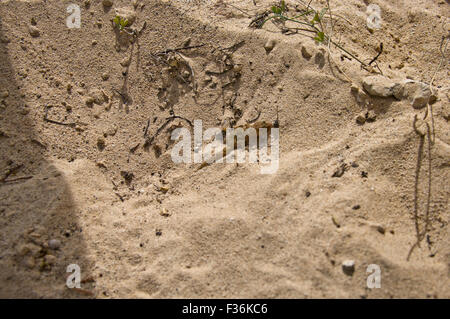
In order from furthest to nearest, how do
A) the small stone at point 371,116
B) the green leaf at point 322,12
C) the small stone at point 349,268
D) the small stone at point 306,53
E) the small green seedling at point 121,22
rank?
1. the small green seedling at point 121,22
2. the green leaf at point 322,12
3. the small stone at point 306,53
4. the small stone at point 371,116
5. the small stone at point 349,268

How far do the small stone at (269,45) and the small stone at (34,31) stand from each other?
6.18ft

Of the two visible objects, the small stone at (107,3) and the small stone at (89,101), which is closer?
the small stone at (89,101)

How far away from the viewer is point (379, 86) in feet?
8.21

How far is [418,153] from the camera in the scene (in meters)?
2.29

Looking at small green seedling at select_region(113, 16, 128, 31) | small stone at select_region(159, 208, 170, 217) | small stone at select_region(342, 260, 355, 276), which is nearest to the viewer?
small stone at select_region(342, 260, 355, 276)

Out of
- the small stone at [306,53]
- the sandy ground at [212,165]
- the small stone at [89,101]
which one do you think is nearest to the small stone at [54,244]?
the sandy ground at [212,165]

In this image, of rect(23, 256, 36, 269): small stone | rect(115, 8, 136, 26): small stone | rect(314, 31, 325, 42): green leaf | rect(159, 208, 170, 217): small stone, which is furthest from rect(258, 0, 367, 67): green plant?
rect(23, 256, 36, 269): small stone

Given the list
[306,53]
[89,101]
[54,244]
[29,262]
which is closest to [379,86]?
[306,53]

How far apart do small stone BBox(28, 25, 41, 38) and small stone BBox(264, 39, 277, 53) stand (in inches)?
74.1

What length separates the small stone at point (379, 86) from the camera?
248 centimetres

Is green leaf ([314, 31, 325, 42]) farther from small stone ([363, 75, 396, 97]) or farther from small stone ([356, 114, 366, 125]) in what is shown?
small stone ([356, 114, 366, 125])

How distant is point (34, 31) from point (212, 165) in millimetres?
1926

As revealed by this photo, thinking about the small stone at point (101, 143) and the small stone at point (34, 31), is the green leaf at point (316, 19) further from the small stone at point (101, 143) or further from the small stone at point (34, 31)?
the small stone at point (34, 31)

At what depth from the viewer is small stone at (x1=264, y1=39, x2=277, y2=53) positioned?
9.15 feet
